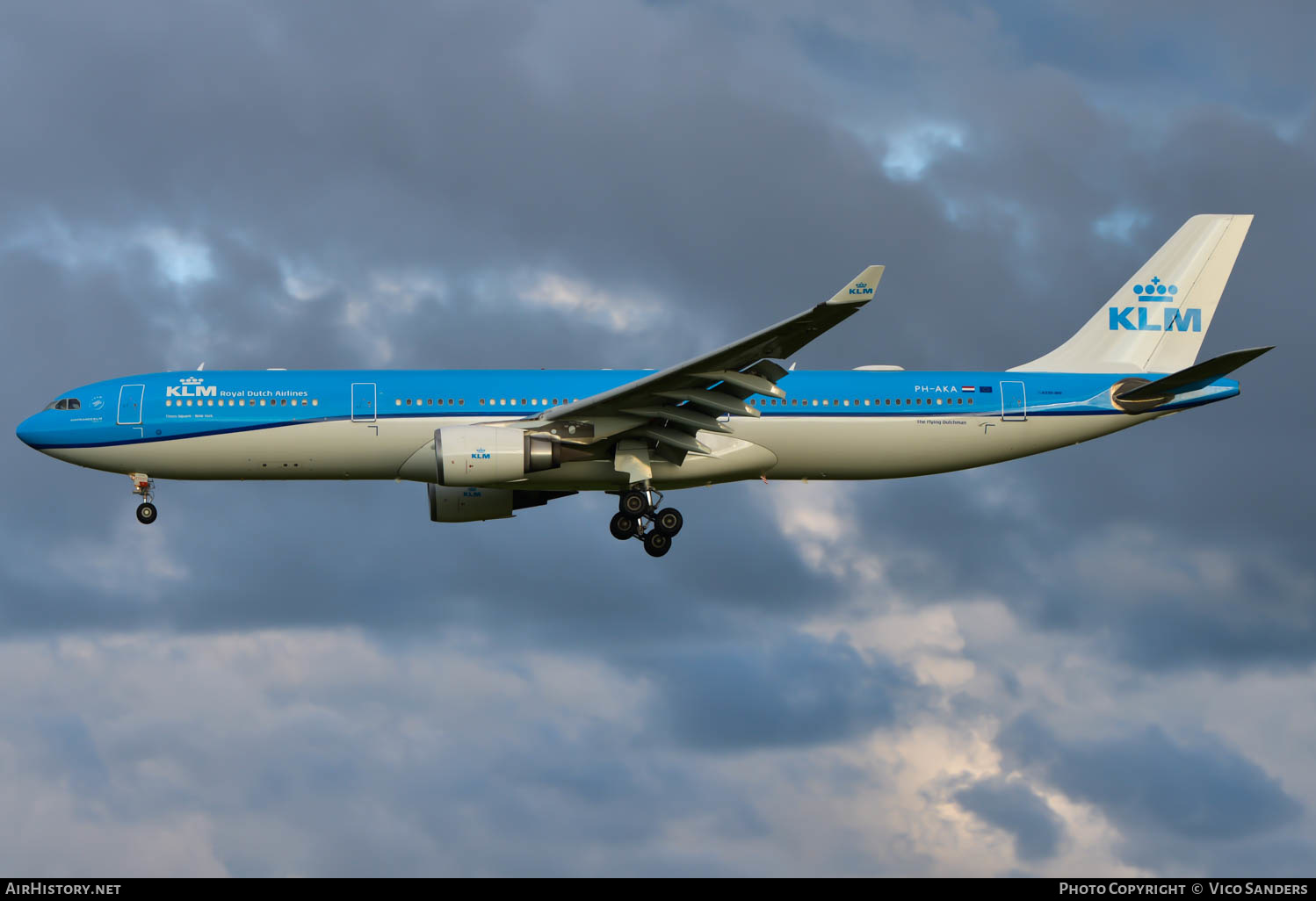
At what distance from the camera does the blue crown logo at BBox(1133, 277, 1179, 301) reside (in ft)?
144

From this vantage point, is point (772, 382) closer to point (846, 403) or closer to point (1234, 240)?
point (846, 403)

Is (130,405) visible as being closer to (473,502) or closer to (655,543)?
(473,502)

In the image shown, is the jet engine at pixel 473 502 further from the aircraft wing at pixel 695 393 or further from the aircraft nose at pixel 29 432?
the aircraft nose at pixel 29 432

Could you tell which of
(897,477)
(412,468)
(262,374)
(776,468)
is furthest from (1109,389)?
(262,374)

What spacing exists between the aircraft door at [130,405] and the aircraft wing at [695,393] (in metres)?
10.3

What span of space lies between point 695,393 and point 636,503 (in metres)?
3.73

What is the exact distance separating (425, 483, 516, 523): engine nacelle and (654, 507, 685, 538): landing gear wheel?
485 cm

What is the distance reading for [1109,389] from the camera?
41.3 meters

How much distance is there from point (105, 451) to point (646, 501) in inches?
540

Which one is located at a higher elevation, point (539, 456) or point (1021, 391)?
point (1021, 391)

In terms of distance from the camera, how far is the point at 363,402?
126ft

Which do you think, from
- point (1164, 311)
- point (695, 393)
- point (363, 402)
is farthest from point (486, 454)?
point (1164, 311)

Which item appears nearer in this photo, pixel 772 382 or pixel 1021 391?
pixel 772 382

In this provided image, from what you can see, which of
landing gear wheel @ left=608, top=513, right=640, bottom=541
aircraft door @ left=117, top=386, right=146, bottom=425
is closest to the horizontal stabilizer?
landing gear wheel @ left=608, top=513, right=640, bottom=541
